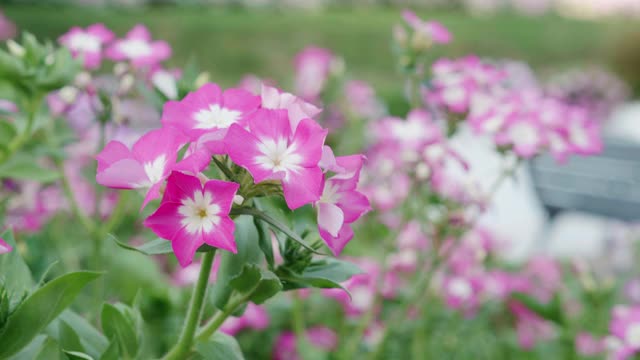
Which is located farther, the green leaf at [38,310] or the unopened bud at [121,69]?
the unopened bud at [121,69]

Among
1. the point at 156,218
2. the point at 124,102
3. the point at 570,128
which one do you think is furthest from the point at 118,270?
the point at 156,218

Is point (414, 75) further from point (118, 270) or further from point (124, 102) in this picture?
point (118, 270)

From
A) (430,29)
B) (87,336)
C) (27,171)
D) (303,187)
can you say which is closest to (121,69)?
(27,171)

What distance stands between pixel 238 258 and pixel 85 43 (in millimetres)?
568

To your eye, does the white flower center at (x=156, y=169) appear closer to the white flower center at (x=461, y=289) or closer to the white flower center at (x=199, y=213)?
the white flower center at (x=199, y=213)

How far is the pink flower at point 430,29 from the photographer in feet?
3.97

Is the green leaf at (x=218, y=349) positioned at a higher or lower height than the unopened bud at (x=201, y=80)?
lower

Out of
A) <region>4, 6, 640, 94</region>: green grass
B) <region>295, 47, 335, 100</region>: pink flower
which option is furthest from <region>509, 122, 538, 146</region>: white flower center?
<region>4, 6, 640, 94</region>: green grass

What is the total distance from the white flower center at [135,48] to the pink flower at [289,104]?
542mm

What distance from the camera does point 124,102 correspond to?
1.24 metres

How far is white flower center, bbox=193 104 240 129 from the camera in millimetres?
558

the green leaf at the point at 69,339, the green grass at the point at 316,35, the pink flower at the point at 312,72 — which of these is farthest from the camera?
the green grass at the point at 316,35

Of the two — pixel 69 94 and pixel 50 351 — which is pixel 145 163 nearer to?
pixel 50 351

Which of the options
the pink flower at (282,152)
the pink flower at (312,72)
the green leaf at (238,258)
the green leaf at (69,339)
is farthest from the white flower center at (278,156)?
the pink flower at (312,72)
